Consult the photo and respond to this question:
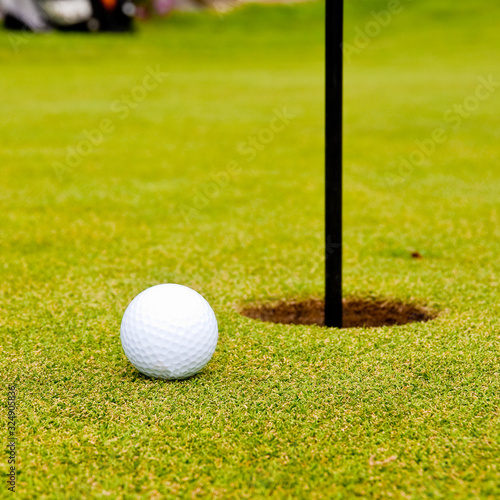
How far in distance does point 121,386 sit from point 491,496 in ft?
4.30

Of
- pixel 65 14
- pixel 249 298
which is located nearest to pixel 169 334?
pixel 249 298

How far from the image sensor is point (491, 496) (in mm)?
1918

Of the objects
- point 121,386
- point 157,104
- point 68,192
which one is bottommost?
point 157,104

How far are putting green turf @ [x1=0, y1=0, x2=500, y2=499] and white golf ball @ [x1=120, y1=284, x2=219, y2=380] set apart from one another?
75 millimetres

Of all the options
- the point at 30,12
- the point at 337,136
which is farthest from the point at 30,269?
the point at 30,12

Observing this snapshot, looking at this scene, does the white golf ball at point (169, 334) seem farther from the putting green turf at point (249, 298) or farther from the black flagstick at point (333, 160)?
the black flagstick at point (333, 160)

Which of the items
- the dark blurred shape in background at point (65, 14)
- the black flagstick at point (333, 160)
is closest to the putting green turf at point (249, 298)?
the black flagstick at point (333, 160)

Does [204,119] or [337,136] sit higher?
[337,136]

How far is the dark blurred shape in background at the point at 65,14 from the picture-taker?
86.0ft

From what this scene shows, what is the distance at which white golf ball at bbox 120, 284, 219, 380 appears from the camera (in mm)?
2605

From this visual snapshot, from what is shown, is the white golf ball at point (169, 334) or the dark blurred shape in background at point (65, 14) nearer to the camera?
the white golf ball at point (169, 334)

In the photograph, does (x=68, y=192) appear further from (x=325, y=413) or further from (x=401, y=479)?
(x=401, y=479)

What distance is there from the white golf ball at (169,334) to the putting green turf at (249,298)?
8 centimetres

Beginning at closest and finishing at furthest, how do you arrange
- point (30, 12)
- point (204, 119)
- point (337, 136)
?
point (337, 136) → point (204, 119) → point (30, 12)
